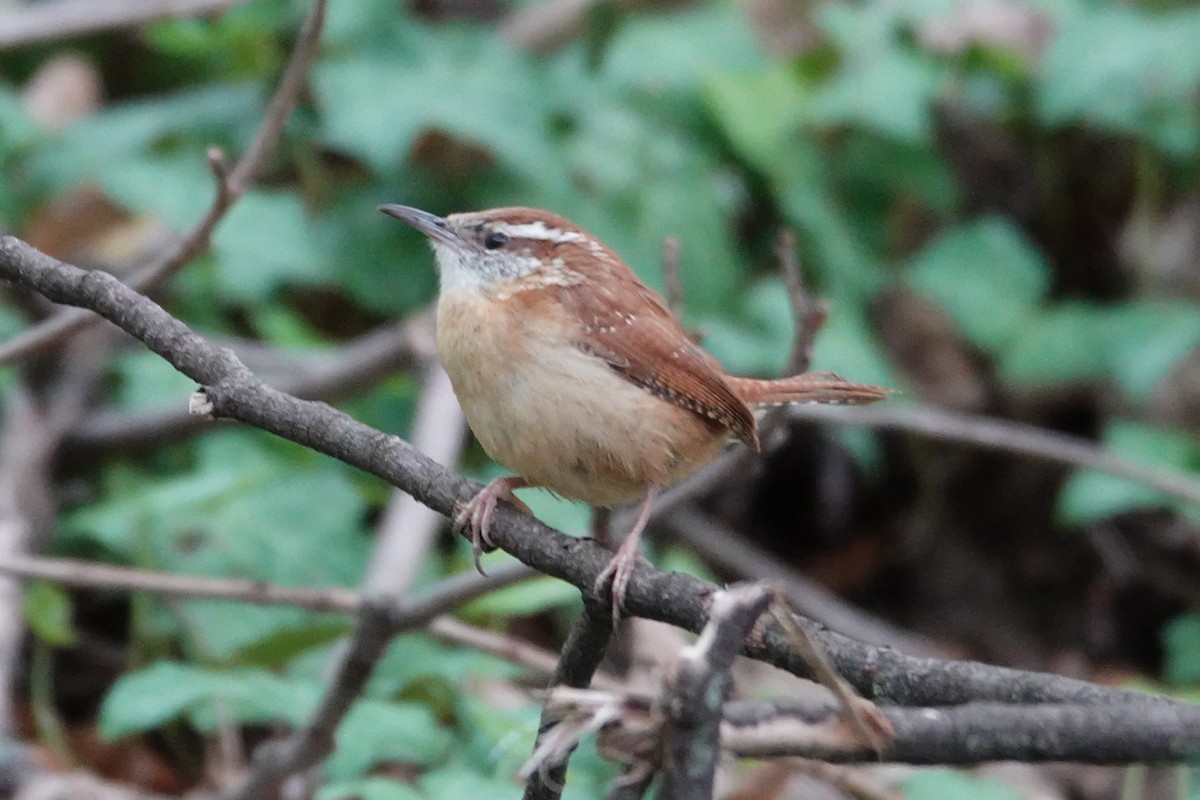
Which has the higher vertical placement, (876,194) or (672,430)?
(876,194)

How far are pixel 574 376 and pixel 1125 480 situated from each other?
9.38 feet

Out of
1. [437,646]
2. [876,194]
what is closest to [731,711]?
[437,646]

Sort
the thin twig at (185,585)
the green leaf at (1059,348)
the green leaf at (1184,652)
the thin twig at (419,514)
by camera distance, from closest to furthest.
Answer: the thin twig at (185,585)
the thin twig at (419,514)
the green leaf at (1184,652)
the green leaf at (1059,348)

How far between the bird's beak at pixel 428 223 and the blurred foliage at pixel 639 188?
40.7 inches

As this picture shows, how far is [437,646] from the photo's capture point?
12.3 ft

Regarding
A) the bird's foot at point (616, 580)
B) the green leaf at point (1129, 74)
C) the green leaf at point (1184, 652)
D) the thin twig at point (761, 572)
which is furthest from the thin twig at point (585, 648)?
the green leaf at point (1129, 74)

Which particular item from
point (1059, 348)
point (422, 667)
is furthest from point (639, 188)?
point (422, 667)

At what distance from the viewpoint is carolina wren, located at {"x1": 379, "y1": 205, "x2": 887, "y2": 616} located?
2.40 meters

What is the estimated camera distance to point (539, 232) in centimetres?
290

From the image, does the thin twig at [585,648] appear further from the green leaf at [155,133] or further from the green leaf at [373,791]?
the green leaf at [155,133]

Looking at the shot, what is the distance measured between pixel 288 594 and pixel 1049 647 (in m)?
3.91

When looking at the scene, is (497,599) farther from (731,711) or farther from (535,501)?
(731,711)

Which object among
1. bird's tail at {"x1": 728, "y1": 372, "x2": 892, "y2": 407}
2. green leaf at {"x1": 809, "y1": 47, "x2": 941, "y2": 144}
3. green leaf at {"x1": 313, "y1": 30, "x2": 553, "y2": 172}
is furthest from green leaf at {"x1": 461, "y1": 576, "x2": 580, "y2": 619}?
green leaf at {"x1": 809, "y1": 47, "x2": 941, "y2": 144}

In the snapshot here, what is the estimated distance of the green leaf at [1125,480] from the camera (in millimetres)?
4688
